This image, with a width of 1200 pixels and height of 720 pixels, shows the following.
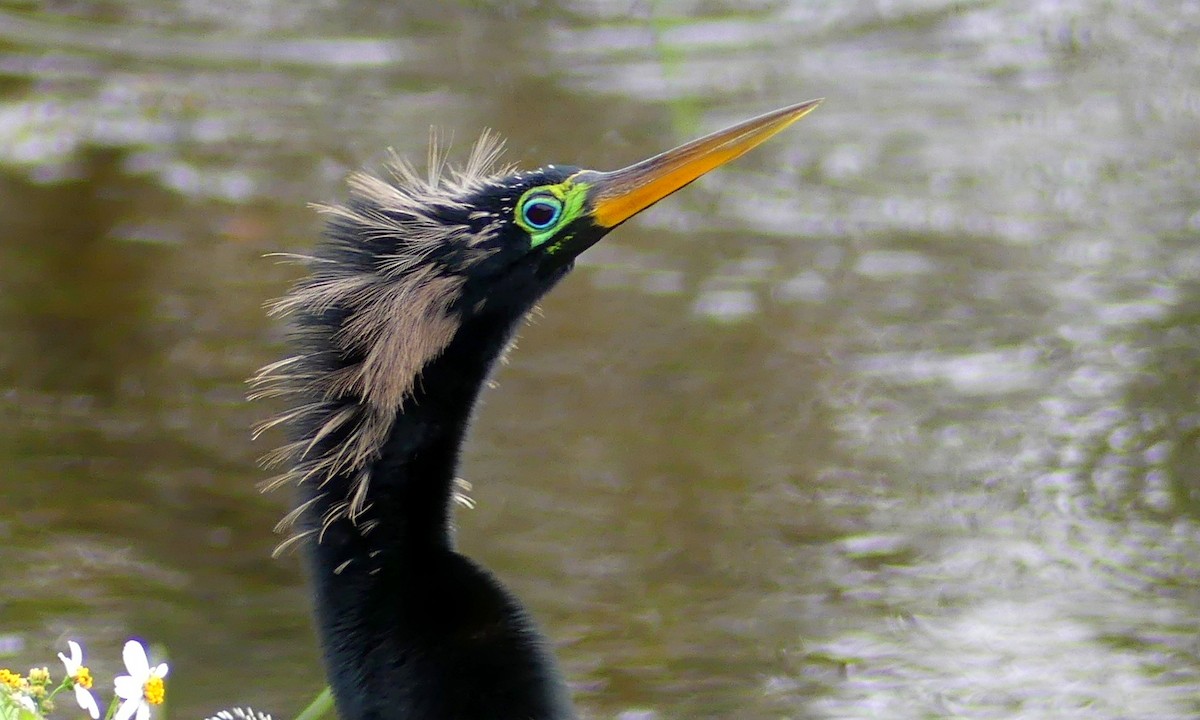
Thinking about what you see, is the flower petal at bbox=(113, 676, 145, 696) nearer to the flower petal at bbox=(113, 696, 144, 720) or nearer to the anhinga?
the flower petal at bbox=(113, 696, 144, 720)

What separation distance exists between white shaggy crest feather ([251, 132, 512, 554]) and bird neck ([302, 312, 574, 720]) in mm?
29

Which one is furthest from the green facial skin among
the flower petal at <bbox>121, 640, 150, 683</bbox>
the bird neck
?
the flower petal at <bbox>121, 640, 150, 683</bbox>

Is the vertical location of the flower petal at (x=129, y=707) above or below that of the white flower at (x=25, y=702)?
above

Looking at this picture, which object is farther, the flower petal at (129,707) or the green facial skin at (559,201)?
the green facial skin at (559,201)

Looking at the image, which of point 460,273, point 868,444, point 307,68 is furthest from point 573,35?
point 460,273

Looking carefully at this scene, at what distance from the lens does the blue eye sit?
318cm

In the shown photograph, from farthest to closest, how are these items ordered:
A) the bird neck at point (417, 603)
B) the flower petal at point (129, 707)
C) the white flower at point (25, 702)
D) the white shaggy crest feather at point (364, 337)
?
the white shaggy crest feather at point (364, 337) → the bird neck at point (417, 603) → the flower petal at point (129, 707) → the white flower at point (25, 702)

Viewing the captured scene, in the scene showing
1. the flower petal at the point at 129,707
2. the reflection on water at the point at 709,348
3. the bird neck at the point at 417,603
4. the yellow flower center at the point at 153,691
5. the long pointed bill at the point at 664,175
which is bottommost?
the flower petal at the point at 129,707

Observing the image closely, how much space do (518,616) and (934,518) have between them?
3.07 metres

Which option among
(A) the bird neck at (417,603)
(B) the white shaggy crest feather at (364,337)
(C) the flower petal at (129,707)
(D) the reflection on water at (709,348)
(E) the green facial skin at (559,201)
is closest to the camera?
(C) the flower petal at (129,707)

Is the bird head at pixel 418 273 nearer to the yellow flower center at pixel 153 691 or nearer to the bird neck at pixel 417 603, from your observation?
the bird neck at pixel 417 603

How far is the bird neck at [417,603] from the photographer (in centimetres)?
283

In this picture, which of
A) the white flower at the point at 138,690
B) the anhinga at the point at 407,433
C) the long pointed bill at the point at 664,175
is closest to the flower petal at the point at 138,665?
the white flower at the point at 138,690

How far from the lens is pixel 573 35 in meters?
10.1
